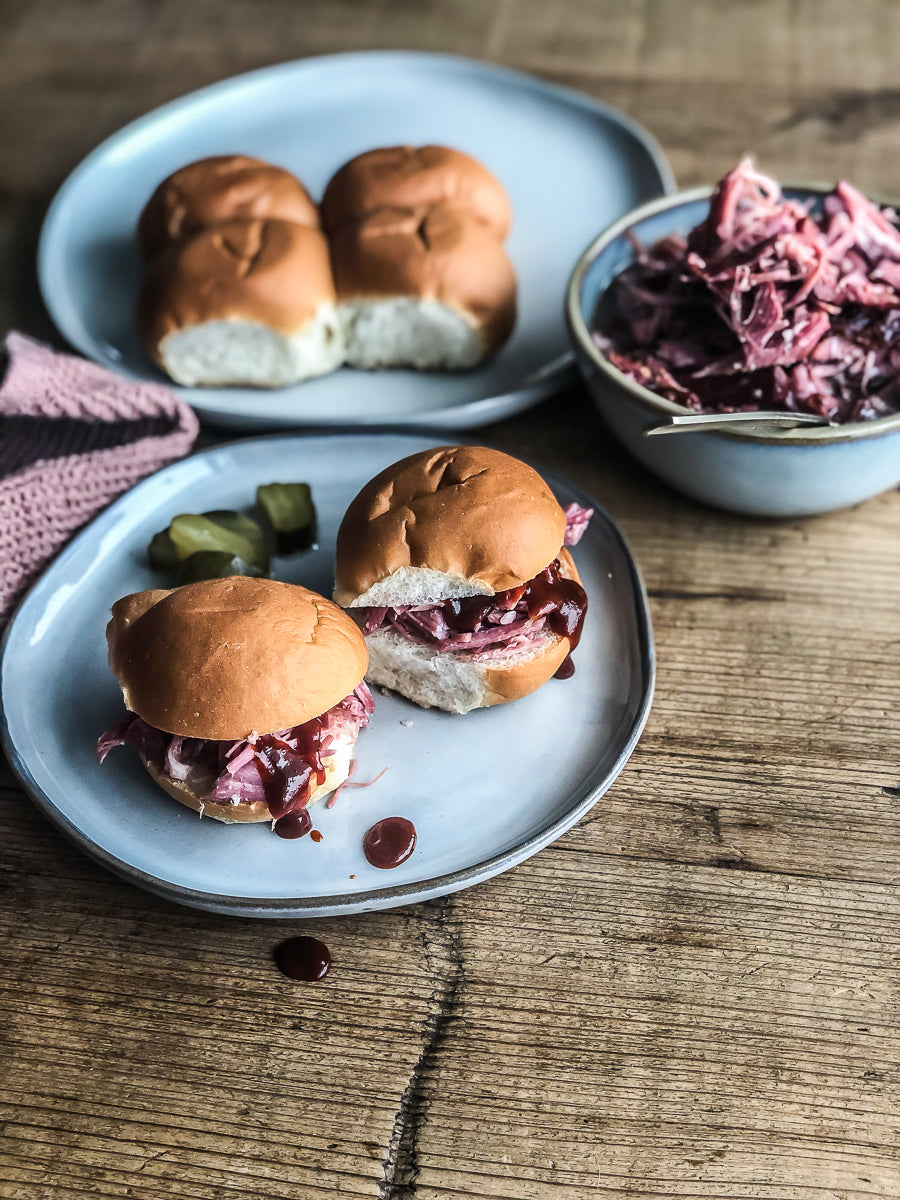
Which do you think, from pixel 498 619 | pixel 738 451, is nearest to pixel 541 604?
pixel 498 619

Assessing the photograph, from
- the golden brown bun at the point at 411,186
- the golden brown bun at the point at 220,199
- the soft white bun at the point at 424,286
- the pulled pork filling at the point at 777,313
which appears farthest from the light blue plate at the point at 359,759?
the golden brown bun at the point at 411,186

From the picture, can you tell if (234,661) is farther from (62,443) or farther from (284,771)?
(62,443)

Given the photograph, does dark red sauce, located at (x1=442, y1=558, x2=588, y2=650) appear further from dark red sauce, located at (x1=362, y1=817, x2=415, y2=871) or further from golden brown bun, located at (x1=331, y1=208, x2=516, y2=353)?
golden brown bun, located at (x1=331, y1=208, x2=516, y2=353)

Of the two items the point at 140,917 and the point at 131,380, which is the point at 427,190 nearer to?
the point at 131,380

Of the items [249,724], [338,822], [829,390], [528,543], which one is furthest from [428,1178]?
[829,390]

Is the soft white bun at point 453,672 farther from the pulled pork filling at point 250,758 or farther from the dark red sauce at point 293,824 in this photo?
the dark red sauce at point 293,824
